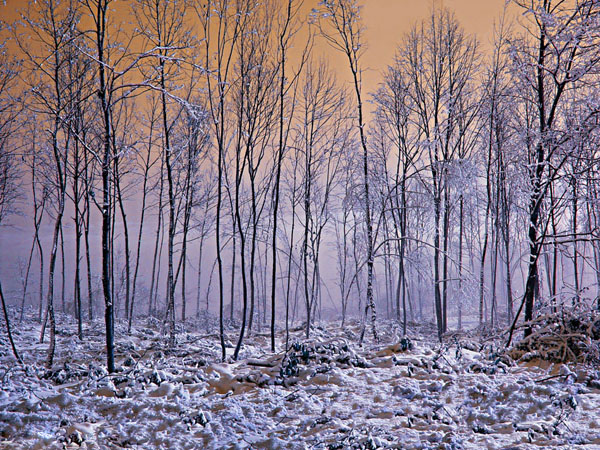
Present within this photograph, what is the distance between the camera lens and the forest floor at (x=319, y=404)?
330cm

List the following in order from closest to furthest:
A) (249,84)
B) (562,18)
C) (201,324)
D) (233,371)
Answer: (233,371) → (562,18) → (249,84) → (201,324)

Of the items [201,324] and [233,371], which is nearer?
[233,371]

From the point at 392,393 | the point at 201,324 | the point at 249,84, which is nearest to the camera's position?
the point at 392,393

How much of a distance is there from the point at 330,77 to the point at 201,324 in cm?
1278

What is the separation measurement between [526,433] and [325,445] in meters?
1.95

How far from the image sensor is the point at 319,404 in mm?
4102

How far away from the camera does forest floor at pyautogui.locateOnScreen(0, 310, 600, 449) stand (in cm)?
330

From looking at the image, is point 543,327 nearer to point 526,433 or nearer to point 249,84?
point 526,433

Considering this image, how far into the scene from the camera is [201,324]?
1717 cm

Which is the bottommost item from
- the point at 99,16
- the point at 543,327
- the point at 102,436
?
the point at 102,436

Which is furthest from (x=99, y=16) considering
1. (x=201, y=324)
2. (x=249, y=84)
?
(x=201, y=324)

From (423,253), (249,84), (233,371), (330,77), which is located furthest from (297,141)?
(233,371)

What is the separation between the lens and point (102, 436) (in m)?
3.39

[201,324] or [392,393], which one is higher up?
[392,393]
